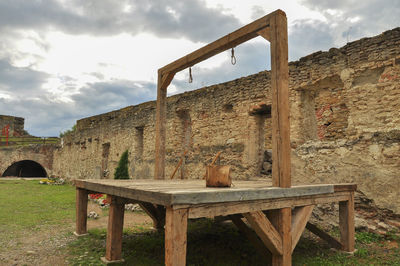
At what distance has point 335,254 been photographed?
14.3 feet

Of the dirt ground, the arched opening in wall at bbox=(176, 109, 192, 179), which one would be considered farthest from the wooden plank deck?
A: the arched opening in wall at bbox=(176, 109, 192, 179)

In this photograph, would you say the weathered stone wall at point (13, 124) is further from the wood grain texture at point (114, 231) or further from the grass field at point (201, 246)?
the wood grain texture at point (114, 231)

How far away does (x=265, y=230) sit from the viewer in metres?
3.20

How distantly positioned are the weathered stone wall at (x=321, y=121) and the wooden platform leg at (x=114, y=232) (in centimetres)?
388

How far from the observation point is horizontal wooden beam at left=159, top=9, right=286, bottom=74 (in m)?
3.58

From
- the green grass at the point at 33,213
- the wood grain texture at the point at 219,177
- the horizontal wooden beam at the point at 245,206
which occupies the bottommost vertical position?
the green grass at the point at 33,213

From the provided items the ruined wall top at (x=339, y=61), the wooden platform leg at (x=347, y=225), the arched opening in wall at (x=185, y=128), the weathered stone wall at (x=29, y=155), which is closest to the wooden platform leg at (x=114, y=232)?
the wooden platform leg at (x=347, y=225)

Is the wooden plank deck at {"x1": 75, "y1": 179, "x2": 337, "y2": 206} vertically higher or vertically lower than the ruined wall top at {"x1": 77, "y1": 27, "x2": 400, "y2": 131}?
lower

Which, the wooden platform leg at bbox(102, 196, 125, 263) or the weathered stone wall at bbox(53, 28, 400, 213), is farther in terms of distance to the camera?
the weathered stone wall at bbox(53, 28, 400, 213)

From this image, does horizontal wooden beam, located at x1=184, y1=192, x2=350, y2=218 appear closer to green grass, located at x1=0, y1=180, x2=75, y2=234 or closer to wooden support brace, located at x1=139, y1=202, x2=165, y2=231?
wooden support brace, located at x1=139, y1=202, x2=165, y2=231

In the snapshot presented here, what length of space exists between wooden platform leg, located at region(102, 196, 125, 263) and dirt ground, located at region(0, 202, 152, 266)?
635mm


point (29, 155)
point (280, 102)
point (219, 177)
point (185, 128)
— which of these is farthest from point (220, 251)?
point (29, 155)

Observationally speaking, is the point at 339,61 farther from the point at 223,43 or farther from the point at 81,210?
the point at 81,210

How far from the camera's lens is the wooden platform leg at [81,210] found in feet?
17.1
